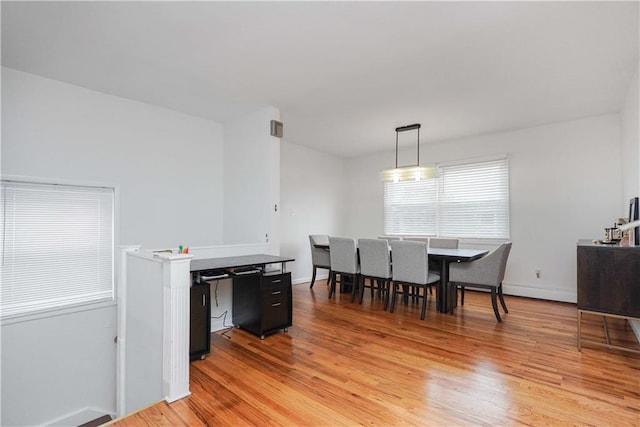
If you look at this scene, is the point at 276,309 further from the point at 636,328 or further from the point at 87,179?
the point at 636,328

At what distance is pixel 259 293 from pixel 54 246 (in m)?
2.07

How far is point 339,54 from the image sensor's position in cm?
259

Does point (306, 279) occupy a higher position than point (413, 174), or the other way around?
point (413, 174)

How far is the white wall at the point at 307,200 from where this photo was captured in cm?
564

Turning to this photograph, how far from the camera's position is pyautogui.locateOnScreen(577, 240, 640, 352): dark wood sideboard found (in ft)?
8.11

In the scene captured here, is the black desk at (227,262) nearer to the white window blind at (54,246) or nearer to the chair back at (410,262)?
the white window blind at (54,246)

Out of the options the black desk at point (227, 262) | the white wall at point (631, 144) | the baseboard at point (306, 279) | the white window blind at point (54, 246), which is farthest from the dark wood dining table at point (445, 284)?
the white window blind at point (54, 246)

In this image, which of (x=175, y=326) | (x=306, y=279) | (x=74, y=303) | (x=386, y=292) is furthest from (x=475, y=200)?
(x=74, y=303)

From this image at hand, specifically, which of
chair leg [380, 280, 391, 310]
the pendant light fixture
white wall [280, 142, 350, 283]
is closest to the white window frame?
white wall [280, 142, 350, 283]

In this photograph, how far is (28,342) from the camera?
110 inches

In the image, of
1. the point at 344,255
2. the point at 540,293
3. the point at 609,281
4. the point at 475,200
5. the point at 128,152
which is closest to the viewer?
the point at 609,281

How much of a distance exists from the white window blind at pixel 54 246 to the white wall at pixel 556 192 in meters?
5.43

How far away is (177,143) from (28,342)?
251 cm

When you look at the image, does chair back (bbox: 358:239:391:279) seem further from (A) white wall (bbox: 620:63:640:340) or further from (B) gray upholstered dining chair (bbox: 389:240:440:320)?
(A) white wall (bbox: 620:63:640:340)
